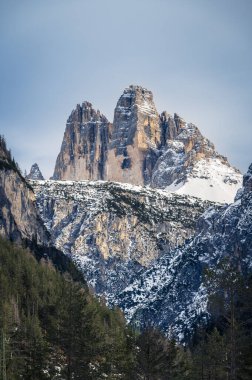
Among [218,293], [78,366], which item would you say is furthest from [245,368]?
[78,366]

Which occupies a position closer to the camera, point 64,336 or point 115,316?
point 64,336

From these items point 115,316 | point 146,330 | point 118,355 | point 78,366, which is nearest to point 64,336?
point 78,366

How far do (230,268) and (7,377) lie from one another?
34437 millimetres

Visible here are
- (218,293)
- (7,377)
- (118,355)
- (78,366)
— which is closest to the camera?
(218,293)

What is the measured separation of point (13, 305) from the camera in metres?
140

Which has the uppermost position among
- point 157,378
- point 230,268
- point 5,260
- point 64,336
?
point 5,260

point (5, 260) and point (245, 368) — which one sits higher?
point (5, 260)

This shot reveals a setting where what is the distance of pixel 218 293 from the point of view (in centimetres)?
6488

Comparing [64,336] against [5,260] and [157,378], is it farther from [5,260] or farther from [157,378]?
[5,260]

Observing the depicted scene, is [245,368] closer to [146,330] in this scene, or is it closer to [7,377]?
[146,330]

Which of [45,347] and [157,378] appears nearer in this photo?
[157,378]

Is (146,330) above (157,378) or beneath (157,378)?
above

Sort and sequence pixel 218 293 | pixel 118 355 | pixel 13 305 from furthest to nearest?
pixel 13 305
pixel 118 355
pixel 218 293

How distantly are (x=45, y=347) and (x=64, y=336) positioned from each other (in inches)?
Answer: 639
